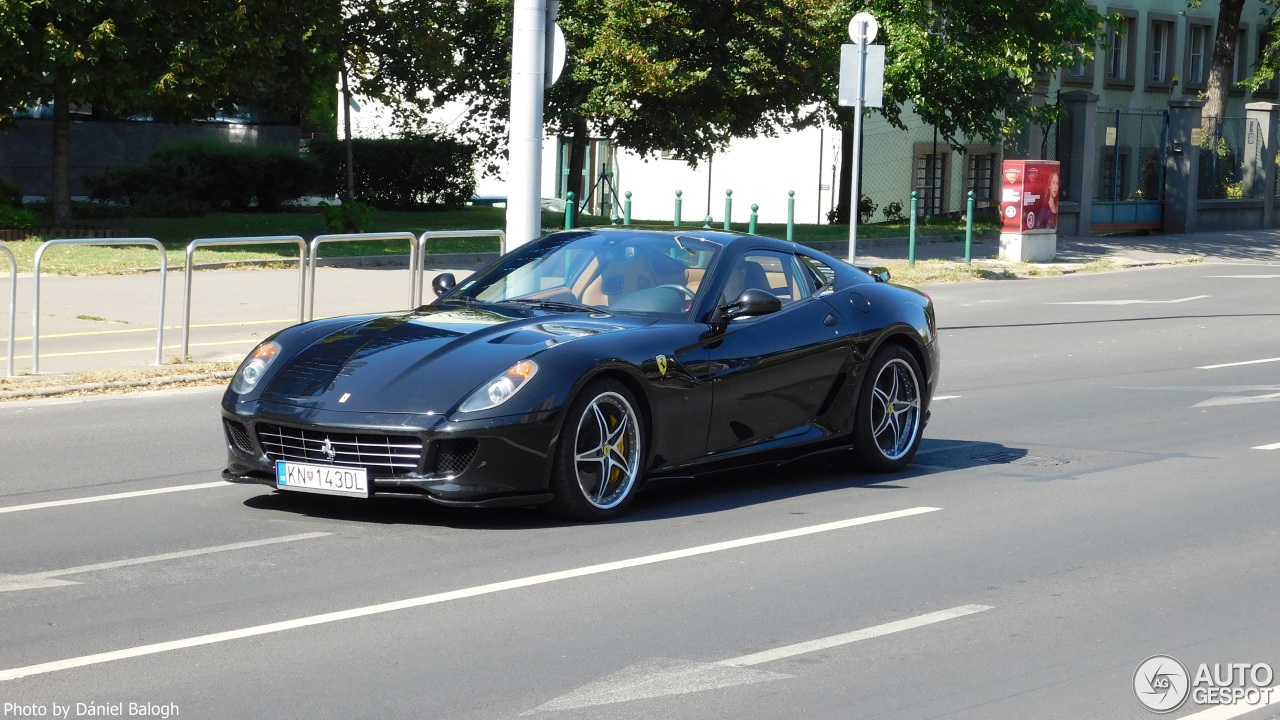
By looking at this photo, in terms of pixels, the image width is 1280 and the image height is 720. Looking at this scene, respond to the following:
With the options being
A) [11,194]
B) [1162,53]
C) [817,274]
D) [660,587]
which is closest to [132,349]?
[817,274]

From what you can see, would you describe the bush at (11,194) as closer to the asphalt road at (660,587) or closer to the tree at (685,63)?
the tree at (685,63)

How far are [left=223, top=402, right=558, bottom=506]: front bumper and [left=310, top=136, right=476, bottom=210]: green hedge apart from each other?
103 feet

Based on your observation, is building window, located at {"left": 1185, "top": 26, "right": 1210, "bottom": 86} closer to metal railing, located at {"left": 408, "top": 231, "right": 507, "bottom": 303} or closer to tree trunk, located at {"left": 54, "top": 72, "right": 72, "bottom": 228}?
tree trunk, located at {"left": 54, "top": 72, "right": 72, "bottom": 228}

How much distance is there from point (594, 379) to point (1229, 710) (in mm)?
3332

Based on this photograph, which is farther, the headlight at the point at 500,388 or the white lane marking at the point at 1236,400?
the white lane marking at the point at 1236,400

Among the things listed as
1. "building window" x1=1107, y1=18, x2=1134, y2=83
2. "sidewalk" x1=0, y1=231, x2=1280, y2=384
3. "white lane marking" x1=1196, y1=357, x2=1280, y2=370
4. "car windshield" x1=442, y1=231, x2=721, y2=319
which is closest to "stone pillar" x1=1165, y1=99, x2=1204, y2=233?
"building window" x1=1107, y1=18, x2=1134, y2=83

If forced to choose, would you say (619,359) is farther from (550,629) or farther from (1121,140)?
(1121,140)

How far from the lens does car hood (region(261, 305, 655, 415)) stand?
7.39m

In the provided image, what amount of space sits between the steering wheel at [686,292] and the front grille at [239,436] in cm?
227

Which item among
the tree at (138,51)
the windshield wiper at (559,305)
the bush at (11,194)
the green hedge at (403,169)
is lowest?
the windshield wiper at (559,305)

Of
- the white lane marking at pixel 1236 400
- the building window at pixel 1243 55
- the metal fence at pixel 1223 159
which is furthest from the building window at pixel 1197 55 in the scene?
the white lane marking at pixel 1236 400

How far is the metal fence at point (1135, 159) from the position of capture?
3659 cm

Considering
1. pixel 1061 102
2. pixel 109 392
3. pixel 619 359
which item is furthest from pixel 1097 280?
pixel 619 359

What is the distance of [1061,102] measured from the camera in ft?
114
